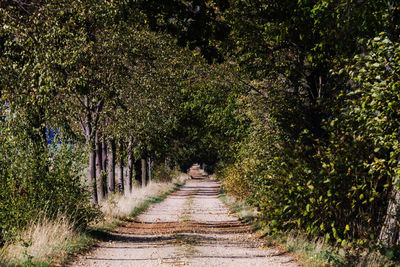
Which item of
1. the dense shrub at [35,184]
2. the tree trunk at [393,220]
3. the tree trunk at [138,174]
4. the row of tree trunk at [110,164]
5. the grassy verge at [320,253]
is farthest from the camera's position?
the tree trunk at [138,174]

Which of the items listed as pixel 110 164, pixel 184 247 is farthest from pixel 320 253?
pixel 110 164

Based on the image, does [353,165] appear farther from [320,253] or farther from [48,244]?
[48,244]

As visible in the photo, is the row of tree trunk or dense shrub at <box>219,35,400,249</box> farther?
the row of tree trunk

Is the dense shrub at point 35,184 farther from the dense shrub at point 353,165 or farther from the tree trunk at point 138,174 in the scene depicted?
the tree trunk at point 138,174

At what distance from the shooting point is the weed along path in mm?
10305

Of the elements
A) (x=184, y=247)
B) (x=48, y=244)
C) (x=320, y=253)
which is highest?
(x=48, y=244)

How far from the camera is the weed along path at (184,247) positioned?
1030 centimetres

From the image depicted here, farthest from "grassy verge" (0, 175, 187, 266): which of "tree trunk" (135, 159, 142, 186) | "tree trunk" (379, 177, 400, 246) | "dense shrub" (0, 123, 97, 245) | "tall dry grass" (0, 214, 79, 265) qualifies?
"tree trunk" (135, 159, 142, 186)

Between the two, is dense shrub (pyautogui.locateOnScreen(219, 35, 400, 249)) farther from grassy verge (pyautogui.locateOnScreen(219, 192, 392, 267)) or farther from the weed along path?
the weed along path

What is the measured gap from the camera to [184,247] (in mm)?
12219

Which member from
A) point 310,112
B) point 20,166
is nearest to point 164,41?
point 310,112

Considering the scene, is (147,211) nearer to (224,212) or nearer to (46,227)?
(224,212)

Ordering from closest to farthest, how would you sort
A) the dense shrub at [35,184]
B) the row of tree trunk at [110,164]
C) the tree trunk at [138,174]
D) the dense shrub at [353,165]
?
the dense shrub at [353,165] → the dense shrub at [35,184] → the row of tree trunk at [110,164] → the tree trunk at [138,174]

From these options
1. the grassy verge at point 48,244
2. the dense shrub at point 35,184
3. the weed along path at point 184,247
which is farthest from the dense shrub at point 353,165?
the dense shrub at point 35,184
